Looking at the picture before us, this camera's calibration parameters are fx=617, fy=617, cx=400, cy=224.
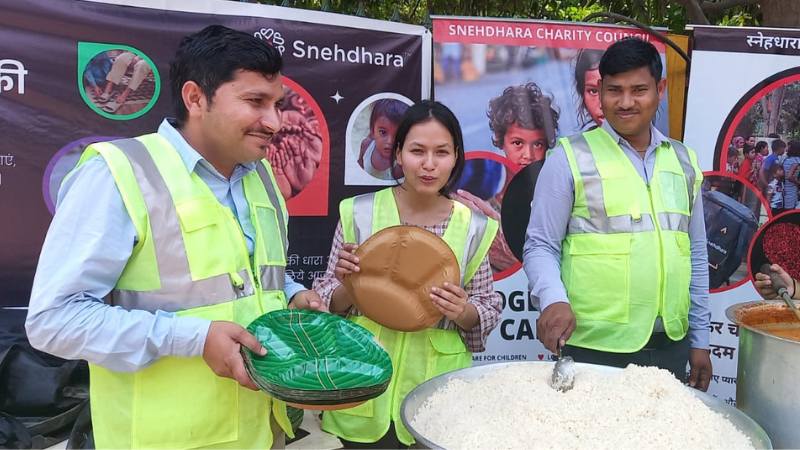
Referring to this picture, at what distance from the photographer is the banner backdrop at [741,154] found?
359 centimetres

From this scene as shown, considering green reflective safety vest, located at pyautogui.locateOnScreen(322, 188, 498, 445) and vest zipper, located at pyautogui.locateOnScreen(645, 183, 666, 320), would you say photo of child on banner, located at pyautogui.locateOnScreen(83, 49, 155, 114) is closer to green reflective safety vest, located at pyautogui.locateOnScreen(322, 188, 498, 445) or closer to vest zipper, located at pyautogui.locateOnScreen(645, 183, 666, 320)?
green reflective safety vest, located at pyautogui.locateOnScreen(322, 188, 498, 445)

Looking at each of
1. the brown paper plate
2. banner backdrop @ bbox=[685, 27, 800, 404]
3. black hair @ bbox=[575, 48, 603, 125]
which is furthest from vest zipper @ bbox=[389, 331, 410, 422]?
banner backdrop @ bbox=[685, 27, 800, 404]

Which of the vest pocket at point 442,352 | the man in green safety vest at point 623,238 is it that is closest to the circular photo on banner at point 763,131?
the man in green safety vest at point 623,238

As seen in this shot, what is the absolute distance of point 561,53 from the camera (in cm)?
356

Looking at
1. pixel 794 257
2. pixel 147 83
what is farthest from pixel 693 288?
pixel 147 83

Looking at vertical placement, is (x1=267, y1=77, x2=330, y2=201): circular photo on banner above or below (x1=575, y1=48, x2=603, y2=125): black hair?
below

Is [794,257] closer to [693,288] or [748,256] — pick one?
[748,256]

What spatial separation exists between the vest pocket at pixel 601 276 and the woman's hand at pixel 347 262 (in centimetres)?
80

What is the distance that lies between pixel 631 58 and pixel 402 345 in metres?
1.26

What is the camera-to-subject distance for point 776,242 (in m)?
3.67

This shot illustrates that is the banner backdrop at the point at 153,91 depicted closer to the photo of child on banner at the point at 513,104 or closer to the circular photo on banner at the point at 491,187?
the photo of child on banner at the point at 513,104

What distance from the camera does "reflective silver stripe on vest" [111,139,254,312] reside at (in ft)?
4.31

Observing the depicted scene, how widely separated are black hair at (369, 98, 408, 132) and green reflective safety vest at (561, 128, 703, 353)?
1.39 metres

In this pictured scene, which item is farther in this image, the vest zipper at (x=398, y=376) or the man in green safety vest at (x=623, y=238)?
the man in green safety vest at (x=623, y=238)
